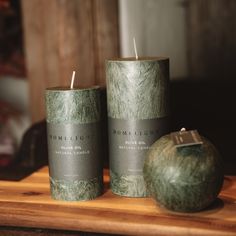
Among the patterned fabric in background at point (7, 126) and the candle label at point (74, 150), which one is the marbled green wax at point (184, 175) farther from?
the patterned fabric in background at point (7, 126)

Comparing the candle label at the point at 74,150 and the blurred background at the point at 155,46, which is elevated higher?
the blurred background at the point at 155,46

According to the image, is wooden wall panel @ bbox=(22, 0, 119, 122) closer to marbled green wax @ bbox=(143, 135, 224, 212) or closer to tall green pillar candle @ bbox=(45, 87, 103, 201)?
tall green pillar candle @ bbox=(45, 87, 103, 201)

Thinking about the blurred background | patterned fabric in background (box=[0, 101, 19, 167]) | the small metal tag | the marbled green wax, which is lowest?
patterned fabric in background (box=[0, 101, 19, 167])

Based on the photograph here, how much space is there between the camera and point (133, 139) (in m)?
1.32

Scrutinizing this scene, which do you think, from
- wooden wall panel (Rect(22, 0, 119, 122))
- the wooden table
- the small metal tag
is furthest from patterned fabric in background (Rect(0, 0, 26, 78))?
the small metal tag

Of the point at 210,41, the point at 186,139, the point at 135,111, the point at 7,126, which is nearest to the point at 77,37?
the point at 210,41

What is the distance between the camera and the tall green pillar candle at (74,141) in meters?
1.30

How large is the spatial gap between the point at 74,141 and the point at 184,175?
0.27 metres

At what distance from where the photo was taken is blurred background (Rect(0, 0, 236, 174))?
92.6 inches

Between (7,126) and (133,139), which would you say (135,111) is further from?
(7,126)

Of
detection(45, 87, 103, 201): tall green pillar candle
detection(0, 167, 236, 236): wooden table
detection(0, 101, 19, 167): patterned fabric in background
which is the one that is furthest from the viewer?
detection(0, 101, 19, 167): patterned fabric in background

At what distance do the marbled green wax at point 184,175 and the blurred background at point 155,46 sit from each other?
0.99 metres

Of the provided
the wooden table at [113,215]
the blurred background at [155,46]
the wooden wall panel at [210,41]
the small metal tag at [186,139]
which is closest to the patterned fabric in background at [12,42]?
the blurred background at [155,46]

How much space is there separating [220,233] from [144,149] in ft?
0.94
